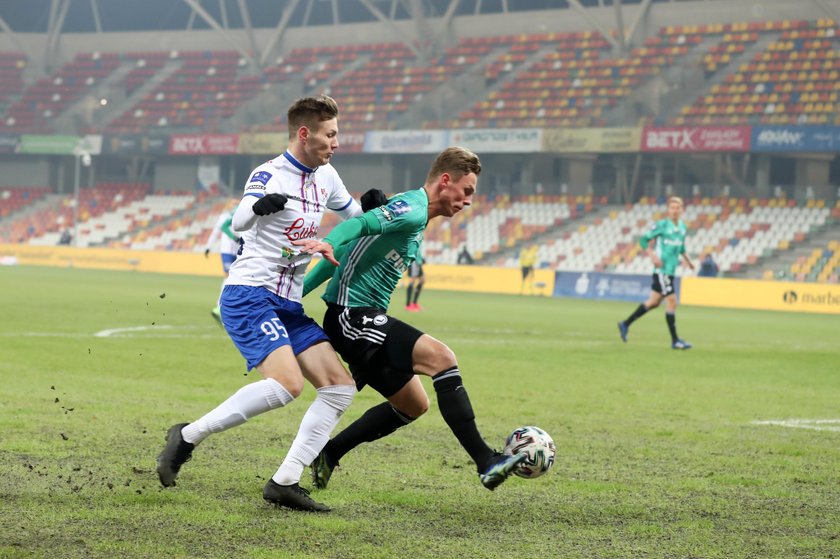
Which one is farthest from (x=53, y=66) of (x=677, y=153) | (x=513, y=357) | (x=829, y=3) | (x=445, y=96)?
(x=513, y=357)

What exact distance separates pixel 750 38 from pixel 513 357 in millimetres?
35727

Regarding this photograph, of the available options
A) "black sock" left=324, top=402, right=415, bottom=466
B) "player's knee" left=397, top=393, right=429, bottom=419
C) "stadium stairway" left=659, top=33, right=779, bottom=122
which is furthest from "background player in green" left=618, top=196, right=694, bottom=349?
"stadium stairway" left=659, top=33, right=779, bottom=122

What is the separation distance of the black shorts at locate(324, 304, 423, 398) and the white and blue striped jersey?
0.30 metres

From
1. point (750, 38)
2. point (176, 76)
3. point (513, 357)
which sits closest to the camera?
point (513, 357)

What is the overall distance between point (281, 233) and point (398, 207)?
0.67 metres

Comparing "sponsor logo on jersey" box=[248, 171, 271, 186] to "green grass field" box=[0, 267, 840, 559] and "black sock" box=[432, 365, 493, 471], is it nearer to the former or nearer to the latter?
"black sock" box=[432, 365, 493, 471]

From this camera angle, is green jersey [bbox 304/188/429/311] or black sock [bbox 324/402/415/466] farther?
black sock [bbox 324/402/415/466]

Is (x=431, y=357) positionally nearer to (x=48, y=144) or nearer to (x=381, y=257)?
Answer: (x=381, y=257)

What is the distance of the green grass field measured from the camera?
5145 millimetres

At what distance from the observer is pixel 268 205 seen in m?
5.70

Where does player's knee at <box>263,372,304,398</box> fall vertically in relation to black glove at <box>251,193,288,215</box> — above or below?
below

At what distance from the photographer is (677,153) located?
4566 centimetres

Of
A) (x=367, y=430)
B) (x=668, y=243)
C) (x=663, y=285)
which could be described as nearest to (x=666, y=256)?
(x=668, y=243)

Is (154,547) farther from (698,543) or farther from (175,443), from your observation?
(698,543)
